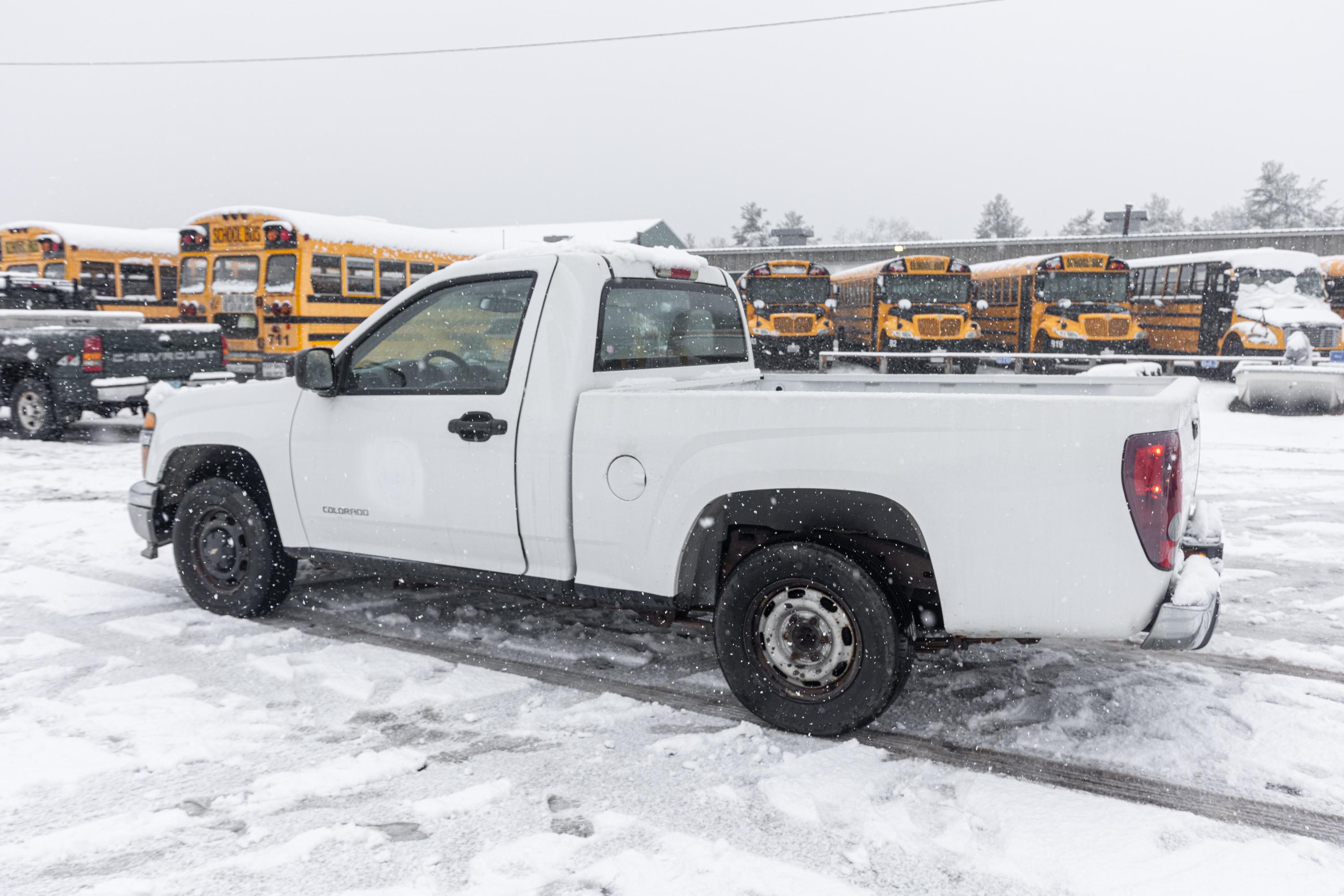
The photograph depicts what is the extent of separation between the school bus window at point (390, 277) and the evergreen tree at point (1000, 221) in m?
93.4

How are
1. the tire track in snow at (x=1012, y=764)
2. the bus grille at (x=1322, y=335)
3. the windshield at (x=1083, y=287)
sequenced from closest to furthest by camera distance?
the tire track in snow at (x=1012, y=764) < the bus grille at (x=1322, y=335) < the windshield at (x=1083, y=287)

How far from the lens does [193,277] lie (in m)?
16.0

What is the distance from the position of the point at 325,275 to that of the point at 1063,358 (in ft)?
45.5

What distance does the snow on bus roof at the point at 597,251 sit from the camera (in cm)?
455

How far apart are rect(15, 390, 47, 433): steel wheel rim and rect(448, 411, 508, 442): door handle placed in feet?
34.4

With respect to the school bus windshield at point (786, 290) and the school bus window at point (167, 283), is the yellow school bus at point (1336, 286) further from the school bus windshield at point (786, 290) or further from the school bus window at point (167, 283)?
the school bus window at point (167, 283)

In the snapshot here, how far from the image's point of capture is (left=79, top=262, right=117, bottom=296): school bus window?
18484mm

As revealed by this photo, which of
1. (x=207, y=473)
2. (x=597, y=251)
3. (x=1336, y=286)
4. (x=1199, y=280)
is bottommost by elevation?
(x=207, y=473)

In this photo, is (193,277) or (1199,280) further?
(1199,280)

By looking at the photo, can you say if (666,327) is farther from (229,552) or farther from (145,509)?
(145,509)

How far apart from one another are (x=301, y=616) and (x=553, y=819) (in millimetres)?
2882

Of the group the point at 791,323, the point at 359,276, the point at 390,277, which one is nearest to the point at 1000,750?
the point at 359,276

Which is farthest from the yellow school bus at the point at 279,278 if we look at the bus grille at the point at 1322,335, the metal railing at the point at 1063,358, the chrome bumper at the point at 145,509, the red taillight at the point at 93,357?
the bus grille at the point at 1322,335

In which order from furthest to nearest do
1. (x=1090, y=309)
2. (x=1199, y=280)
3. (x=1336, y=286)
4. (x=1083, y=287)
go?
(x=1336, y=286)
(x=1199, y=280)
(x=1083, y=287)
(x=1090, y=309)
